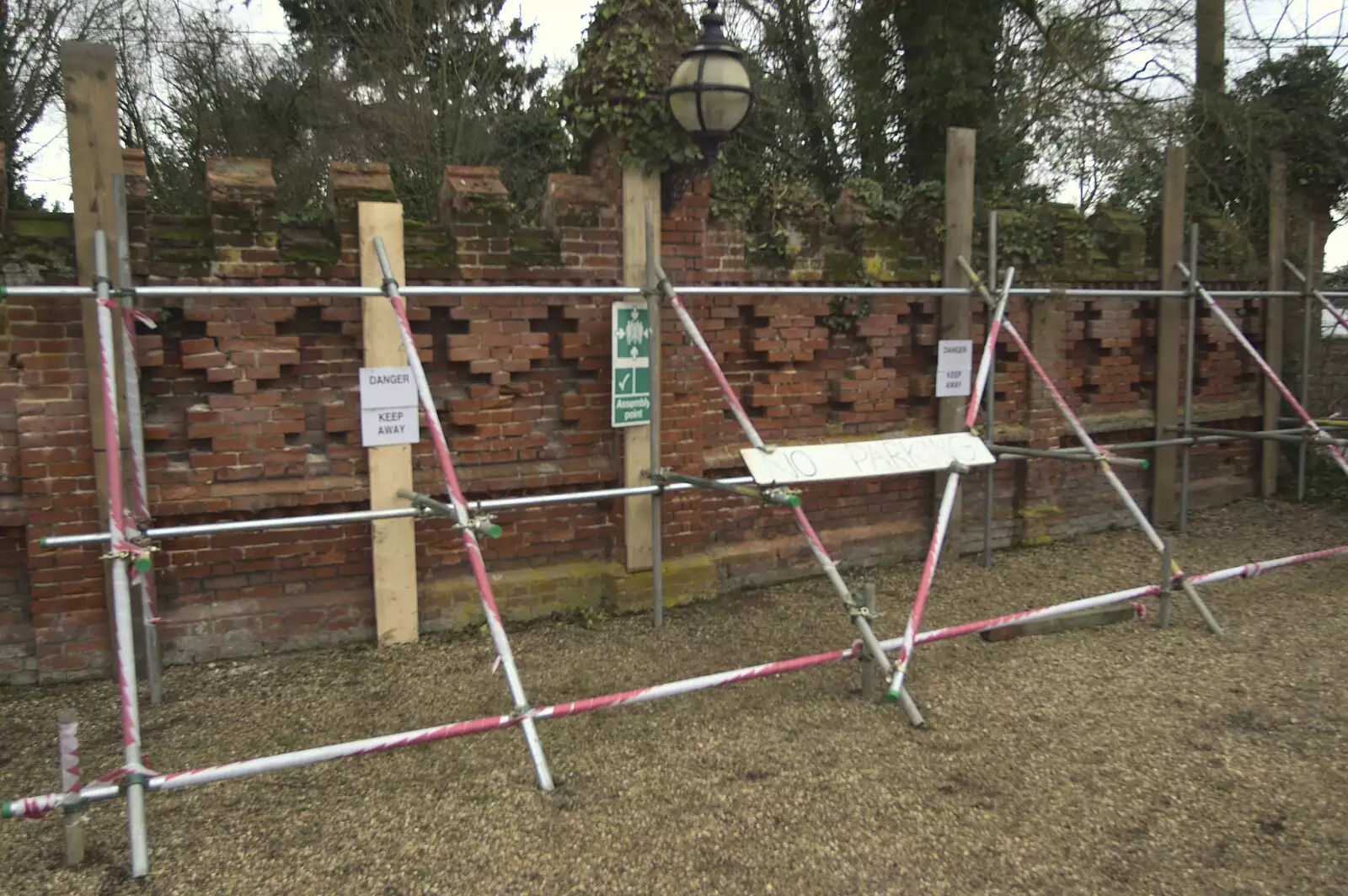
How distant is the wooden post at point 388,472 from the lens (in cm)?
507

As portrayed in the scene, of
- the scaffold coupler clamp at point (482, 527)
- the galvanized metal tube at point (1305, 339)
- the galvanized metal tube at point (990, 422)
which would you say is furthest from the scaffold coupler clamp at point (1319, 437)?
the scaffold coupler clamp at point (482, 527)

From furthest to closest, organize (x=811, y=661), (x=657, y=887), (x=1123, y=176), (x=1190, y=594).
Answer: (x=1123, y=176)
(x=1190, y=594)
(x=811, y=661)
(x=657, y=887)

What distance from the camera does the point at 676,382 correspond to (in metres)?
5.91

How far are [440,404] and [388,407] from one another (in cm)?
37

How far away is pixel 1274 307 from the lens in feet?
28.7

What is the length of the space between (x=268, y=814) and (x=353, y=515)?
4.59 ft

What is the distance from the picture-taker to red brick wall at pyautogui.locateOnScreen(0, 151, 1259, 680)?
15.3 ft

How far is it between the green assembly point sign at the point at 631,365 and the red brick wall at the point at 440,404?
20 centimetres

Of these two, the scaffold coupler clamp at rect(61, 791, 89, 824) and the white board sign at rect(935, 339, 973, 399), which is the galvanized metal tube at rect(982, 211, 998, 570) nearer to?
the white board sign at rect(935, 339, 973, 399)

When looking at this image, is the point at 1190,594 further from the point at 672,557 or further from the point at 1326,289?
the point at 1326,289

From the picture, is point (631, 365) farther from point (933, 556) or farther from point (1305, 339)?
point (1305, 339)

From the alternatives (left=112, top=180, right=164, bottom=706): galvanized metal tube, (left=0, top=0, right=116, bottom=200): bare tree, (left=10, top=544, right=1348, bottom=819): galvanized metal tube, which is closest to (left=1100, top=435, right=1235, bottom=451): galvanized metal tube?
(left=10, top=544, right=1348, bottom=819): galvanized metal tube

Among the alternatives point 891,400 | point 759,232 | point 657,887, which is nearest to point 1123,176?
point 891,400

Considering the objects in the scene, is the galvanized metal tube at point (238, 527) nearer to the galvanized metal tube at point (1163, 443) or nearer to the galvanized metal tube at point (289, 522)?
the galvanized metal tube at point (289, 522)
